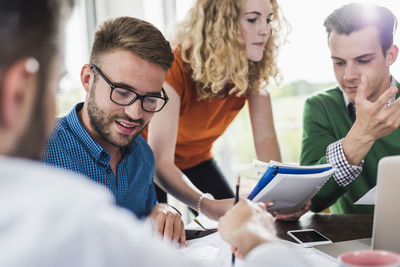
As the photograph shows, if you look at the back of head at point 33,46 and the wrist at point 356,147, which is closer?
the back of head at point 33,46

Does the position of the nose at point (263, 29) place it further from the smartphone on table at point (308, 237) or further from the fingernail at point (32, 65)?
the fingernail at point (32, 65)

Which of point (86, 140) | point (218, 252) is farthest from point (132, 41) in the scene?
point (218, 252)

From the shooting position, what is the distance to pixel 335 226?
136cm

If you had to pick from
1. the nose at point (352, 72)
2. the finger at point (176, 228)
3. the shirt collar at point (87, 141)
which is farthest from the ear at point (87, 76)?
the nose at point (352, 72)

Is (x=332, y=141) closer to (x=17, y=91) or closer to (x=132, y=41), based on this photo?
(x=132, y=41)

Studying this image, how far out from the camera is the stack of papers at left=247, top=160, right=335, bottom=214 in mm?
1196

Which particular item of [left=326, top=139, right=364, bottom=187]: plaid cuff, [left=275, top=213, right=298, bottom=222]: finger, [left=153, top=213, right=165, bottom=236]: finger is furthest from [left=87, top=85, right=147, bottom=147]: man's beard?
[left=326, top=139, right=364, bottom=187]: plaid cuff

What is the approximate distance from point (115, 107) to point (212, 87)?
0.64 meters

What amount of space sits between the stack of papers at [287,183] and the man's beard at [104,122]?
458 mm

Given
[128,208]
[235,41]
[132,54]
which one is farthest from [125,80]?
[235,41]

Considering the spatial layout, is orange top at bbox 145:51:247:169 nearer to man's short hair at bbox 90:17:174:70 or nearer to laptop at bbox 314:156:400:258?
man's short hair at bbox 90:17:174:70

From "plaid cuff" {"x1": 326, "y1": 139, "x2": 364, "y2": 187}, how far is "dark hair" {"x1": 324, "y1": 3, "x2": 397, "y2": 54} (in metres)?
0.57

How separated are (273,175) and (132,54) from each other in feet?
1.96

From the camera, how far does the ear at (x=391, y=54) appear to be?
6.09ft
